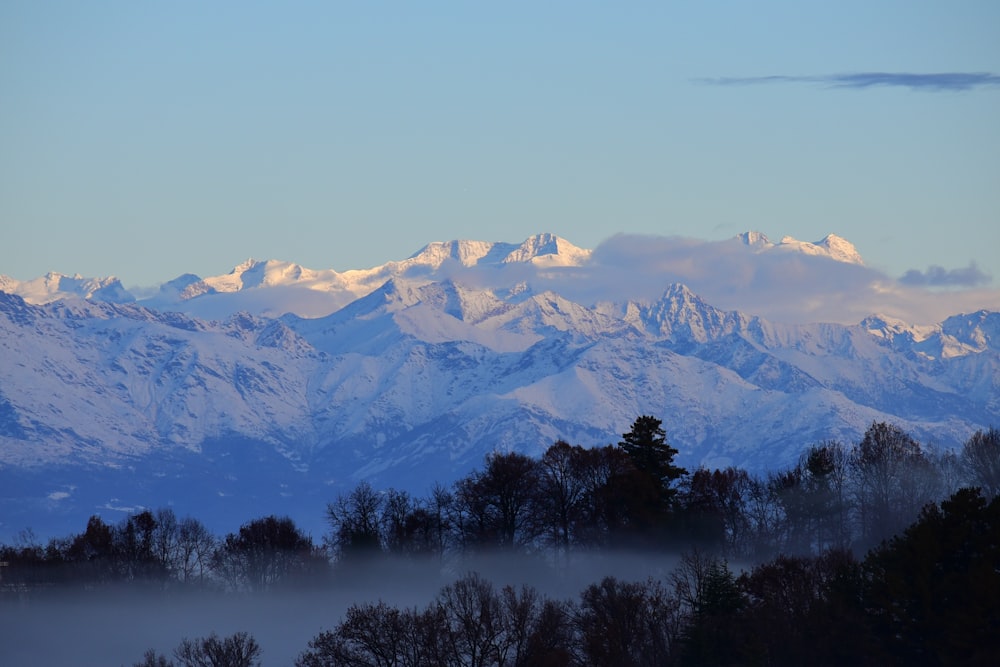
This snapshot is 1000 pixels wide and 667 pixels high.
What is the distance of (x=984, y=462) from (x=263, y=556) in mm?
51388

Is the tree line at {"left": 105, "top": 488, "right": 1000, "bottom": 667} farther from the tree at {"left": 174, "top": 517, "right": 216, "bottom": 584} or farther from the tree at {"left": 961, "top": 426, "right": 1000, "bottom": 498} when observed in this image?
the tree at {"left": 174, "top": 517, "right": 216, "bottom": 584}

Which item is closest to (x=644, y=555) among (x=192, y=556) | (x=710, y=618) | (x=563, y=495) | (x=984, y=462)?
(x=563, y=495)

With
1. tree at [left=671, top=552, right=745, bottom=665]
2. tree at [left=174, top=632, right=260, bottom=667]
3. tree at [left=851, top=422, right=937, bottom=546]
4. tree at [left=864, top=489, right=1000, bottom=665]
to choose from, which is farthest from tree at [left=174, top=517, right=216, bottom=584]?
tree at [left=864, top=489, right=1000, bottom=665]

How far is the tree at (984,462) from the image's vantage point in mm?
124375

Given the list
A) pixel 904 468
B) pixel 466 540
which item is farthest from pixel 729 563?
pixel 904 468

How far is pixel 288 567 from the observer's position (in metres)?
134

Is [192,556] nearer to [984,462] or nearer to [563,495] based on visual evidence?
[563,495]

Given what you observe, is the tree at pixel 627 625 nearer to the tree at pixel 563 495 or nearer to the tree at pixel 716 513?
the tree at pixel 563 495

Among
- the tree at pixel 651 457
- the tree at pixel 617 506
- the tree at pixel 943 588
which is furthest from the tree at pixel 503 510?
the tree at pixel 943 588

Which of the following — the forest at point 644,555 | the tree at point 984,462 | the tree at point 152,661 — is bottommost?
the tree at point 152,661

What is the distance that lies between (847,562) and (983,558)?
40.7ft

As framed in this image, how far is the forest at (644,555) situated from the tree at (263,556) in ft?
0.71

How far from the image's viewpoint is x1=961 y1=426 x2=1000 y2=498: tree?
124 metres

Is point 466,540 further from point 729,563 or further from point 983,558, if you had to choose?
point 983,558
